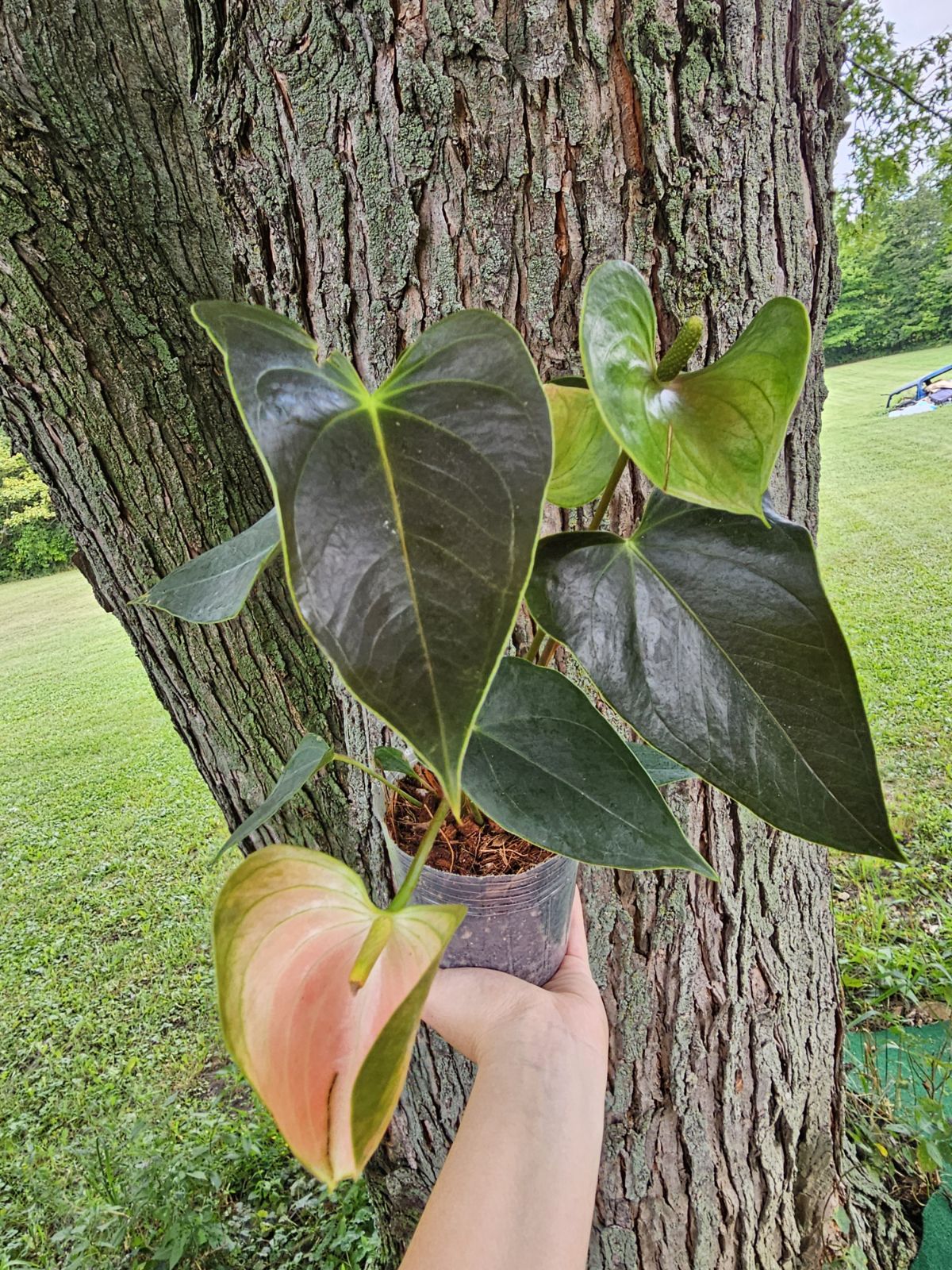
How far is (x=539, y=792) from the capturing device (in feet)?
1.51

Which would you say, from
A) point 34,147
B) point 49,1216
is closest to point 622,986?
point 34,147

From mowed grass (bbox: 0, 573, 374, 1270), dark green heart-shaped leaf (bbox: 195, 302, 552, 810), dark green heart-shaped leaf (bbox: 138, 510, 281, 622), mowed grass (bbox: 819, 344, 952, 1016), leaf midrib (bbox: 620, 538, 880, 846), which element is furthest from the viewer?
mowed grass (bbox: 819, 344, 952, 1016)

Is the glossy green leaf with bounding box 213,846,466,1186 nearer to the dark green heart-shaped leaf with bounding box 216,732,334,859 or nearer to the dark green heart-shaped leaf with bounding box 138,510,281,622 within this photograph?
the dark green heart-shaped leaf with bounding box 216,732,334,859

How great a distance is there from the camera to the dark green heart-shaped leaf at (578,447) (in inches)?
17.9

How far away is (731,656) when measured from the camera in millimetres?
409

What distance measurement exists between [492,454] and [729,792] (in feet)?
0.71

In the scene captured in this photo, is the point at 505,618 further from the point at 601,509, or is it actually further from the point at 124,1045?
the point at 124,1045

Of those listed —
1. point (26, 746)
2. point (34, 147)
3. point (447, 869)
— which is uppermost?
point (34, 147)

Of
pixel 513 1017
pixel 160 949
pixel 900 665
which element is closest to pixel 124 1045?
pixel 160 949

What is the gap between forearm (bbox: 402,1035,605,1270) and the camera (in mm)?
551

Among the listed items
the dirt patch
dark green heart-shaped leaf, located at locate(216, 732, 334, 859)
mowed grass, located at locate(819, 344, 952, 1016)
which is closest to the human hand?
the dirt patch

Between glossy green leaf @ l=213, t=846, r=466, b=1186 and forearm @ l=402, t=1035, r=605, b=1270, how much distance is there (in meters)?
0.29

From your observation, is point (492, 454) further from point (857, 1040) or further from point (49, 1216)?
point (49, 1216)

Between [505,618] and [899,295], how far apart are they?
9.66m
